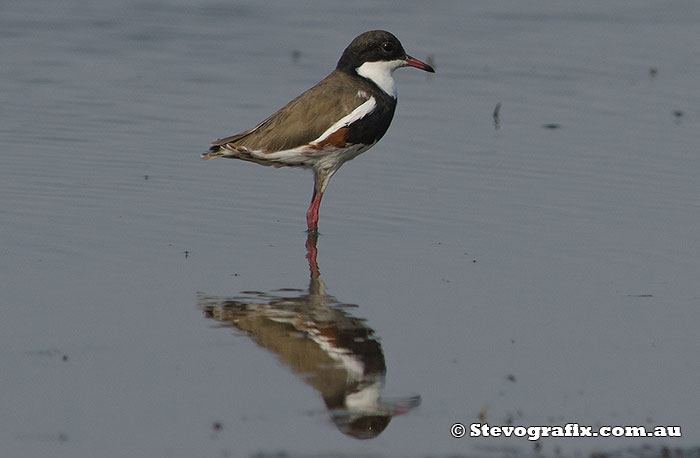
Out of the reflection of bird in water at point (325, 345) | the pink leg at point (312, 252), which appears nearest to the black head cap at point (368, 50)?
the pink leg at point (312, 252)

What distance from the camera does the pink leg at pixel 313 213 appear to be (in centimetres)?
1159

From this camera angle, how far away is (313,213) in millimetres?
11641

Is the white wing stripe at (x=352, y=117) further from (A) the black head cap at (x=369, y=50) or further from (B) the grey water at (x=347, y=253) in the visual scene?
(B) the grey water at (x=347, y=253)

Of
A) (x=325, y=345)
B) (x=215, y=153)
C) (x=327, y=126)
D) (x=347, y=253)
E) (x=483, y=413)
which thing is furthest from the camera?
(x=215, y=153)

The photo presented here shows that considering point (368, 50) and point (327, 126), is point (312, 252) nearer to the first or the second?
point (327, 126)

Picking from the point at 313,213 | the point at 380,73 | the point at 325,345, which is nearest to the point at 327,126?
the point at 313,213

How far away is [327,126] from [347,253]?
1201 millimetres

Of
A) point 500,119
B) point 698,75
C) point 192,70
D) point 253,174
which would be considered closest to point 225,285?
point 253,174

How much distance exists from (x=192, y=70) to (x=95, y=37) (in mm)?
2388

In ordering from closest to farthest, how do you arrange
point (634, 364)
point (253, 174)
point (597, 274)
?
point (634, 364) → point (597, 274) → point (253, 174)

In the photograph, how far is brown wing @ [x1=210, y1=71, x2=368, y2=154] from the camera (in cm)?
1139

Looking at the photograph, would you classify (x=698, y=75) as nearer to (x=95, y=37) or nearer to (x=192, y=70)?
(x=192, y=70)

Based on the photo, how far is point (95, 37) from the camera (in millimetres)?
18844

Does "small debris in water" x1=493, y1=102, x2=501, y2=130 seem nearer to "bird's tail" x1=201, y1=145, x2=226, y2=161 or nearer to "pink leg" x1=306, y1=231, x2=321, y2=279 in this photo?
"pink leg" x1=306, y1=231, x2=321, y2=279
